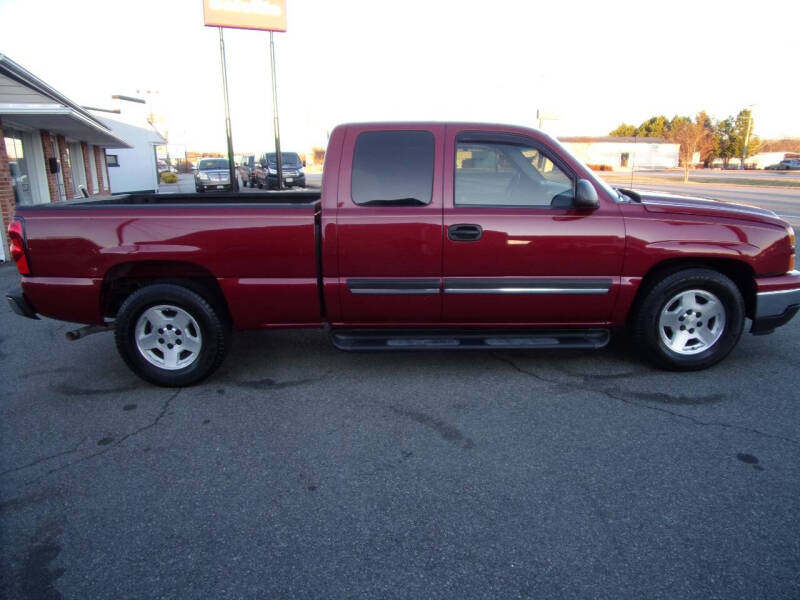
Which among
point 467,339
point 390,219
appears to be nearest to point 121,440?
point 390,219

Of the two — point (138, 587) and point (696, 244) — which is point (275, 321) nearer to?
point (138, 587)

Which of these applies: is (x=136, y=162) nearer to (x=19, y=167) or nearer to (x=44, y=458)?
(x=19, y=167)

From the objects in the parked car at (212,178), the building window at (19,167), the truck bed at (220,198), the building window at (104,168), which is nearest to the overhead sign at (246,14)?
the building window at (19,167)

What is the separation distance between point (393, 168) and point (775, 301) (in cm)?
318

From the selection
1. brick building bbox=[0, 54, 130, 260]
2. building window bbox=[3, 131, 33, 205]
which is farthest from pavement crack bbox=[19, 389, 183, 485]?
building window bbox=[3, 131, 33, 205]

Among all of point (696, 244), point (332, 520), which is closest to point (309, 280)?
point (332, 520)

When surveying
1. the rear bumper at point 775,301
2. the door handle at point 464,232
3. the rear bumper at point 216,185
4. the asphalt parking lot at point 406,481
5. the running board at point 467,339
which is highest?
the door handle at point 464,232

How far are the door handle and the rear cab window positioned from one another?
0.94 feet

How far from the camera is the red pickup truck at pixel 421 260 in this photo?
13.6ft

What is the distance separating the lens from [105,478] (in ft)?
10.2

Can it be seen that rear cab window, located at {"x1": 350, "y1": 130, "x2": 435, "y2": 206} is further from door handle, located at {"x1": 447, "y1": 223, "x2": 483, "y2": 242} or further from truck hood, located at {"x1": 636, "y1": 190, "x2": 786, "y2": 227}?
truck hood, located at {"x1": 636, "y1": 190, "x2": 786, "y2": 227}

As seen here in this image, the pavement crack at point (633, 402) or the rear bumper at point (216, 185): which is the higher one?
the rear bumper at point (216, 185)

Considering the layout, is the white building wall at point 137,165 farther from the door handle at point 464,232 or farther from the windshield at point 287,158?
the door handle at point 464,232

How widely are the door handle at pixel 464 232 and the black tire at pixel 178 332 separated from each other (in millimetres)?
1896
